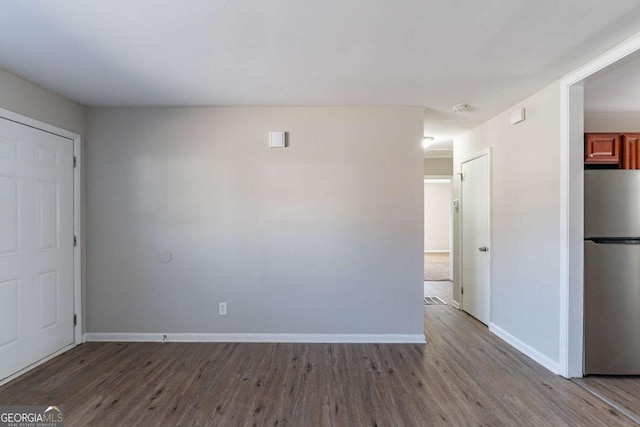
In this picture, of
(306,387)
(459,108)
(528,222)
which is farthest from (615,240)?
(306,387)

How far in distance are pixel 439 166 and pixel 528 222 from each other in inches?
163

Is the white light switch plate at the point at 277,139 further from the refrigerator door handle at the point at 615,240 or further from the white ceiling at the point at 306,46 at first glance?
the refrigerator door handle at the point at 615,240

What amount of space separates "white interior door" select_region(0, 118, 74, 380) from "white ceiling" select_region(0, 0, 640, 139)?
630mm

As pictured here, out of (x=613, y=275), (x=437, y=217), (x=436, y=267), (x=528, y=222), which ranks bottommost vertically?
(x=436, y=267)

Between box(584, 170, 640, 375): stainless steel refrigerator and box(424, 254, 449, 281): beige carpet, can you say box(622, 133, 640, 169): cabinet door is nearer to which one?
box(584, 170, 640, 375): stainless steel refrigerator

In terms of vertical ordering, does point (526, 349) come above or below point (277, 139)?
below

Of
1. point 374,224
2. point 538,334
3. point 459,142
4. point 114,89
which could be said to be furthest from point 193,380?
point 459,142

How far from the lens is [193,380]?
2586 millimetres

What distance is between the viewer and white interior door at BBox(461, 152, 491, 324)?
12.6 feet

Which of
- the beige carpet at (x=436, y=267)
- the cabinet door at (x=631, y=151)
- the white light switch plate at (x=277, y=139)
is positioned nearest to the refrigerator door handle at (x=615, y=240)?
the cabinet door at (x=631, y=151)

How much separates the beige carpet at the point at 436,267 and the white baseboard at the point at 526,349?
296 centimetres

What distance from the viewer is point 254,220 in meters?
3.38

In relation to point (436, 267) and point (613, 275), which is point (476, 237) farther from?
point (436, 267)

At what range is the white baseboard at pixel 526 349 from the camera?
2713mm
